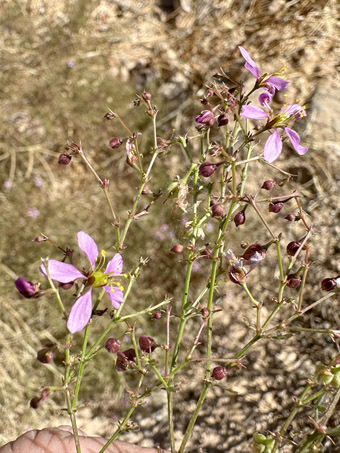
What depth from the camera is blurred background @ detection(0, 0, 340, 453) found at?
1.92 metres

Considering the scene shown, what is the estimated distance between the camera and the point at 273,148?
0.91 meters

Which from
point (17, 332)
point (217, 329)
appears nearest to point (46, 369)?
point (17, 332)

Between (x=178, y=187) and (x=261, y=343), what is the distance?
124 cm

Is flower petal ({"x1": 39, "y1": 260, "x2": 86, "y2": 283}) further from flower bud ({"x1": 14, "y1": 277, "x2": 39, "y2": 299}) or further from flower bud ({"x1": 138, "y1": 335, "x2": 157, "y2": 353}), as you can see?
flower bud ({"x1": 138, "y1": 335, "x2": 157, "y2": 353})

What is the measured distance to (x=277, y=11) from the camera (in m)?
2.53

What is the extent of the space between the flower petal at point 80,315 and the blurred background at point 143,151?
1.19m

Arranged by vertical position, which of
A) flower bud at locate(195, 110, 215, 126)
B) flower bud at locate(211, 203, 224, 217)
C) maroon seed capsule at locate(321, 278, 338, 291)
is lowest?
maroon seed capsule at locate(321, 278, 338, 291)

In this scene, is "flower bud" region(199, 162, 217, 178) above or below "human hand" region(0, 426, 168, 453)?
above

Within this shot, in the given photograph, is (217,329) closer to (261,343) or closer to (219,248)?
(261,343)

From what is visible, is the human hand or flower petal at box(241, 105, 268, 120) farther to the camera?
the human hand

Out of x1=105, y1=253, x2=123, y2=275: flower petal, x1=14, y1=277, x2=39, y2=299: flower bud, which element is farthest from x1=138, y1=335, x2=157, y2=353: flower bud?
x1=14, y1=277, x2=39, y2=299: flower bud

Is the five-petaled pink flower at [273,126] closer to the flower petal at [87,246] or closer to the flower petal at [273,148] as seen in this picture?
the flower petal at [273,148]

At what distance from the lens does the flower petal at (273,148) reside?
89 centimetres

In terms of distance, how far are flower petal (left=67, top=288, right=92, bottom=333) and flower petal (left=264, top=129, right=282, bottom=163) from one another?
40cm
